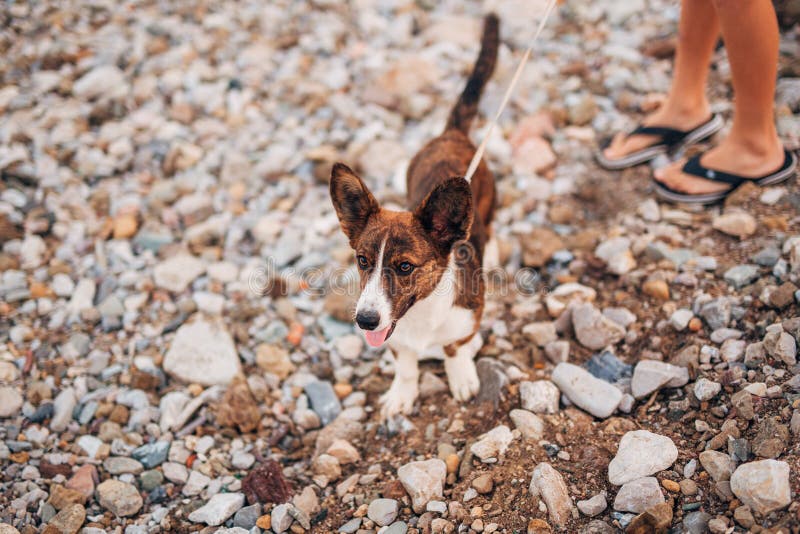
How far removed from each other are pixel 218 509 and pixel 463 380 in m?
1.55

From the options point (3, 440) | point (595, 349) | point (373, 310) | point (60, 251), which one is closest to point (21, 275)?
point (60, 251)

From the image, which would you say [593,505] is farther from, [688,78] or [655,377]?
[688,78]

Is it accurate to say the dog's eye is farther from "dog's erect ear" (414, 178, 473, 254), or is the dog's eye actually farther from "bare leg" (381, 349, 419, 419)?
"bare leg" (381, 349, 419, 419)

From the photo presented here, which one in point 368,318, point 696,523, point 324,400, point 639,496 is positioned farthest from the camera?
point 324,400

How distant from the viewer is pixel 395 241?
2.91 meters

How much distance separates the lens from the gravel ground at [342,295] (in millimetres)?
2924

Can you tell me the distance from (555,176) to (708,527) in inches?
124

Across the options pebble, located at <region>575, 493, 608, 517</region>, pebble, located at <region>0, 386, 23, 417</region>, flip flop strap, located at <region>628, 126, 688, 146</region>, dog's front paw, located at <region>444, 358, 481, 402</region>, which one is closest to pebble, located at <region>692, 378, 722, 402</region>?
pebble, located at <region>575, 493, 608, 517</region>

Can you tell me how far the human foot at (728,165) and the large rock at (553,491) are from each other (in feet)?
8.23

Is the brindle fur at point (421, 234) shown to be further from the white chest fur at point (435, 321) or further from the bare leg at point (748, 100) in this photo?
the bare leg at point (748, 100)

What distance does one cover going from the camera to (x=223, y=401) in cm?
359

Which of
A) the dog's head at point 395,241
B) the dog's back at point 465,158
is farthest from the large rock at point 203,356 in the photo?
the dog's back at point 465,158

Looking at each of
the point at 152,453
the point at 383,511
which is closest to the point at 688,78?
→ the point at 383,511

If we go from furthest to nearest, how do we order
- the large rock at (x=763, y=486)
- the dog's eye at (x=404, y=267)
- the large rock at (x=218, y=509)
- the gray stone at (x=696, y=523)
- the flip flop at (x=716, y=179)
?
the flip flop at (x=716, y=179), the large rock at (x=218, y=509), the dog's eye at (x=404, y=267), the gray stone at (x=696, y=523), the large rock at (x=763, y=486)
